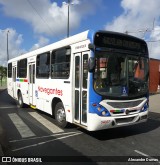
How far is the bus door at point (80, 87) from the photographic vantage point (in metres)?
7.66

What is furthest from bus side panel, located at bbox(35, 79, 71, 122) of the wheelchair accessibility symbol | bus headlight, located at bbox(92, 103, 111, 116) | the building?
the building

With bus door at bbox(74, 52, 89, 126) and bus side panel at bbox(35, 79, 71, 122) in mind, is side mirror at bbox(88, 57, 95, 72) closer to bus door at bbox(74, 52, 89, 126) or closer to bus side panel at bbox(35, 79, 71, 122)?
bus door at bbox(74, 52, 89, 126)

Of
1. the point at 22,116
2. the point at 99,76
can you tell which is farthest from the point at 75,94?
the point at 22,116

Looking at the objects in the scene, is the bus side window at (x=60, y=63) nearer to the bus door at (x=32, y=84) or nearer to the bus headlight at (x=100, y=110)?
the bus headlight at (x=100, y=110)

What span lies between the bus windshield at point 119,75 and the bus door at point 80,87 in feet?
1.43

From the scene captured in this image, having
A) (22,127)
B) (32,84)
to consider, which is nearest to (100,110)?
(22,127)

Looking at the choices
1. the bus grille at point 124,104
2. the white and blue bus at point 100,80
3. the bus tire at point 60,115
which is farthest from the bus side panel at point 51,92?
the bus grille at point 124,104

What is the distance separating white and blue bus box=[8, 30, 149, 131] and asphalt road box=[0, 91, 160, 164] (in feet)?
1.66

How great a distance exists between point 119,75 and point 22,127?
408 cm

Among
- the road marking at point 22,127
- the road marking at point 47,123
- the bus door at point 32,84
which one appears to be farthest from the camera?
the bus door at point 32,84

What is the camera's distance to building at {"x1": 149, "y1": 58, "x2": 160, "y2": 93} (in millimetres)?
25509

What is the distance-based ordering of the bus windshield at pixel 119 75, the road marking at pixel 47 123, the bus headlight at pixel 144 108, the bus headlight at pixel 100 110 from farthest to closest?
1. the road marking at pixel 47 123
2. the bus headlight at pixel 144 108
3. the bus windshield at pixel 119 75
4. the bus headlight at pixel 100 110

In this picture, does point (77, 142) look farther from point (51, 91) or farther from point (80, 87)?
point (51, 91)

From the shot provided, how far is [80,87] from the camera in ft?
25.9
